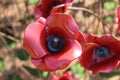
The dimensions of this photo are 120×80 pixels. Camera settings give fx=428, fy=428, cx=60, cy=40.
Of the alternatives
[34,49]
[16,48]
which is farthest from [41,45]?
[16,48]

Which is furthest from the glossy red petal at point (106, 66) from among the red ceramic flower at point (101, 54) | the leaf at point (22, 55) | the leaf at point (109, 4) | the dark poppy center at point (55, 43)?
the leaf at point (109, 4)

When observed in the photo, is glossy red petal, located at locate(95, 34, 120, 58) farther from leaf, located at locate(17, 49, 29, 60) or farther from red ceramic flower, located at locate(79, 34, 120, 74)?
leaf, located at locate(17, 49, 29, 60)

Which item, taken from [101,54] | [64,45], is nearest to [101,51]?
[101,54]

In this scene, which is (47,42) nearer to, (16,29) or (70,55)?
(70,55)

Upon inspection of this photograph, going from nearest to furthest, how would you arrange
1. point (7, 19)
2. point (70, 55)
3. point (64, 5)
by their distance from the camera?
1. point (70, 55)
2. point (64, 5)
3. point (7, 19)

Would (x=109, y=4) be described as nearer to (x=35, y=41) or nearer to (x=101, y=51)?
(x=101, y=51)

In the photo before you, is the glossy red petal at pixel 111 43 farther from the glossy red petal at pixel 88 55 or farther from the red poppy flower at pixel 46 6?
the red poppy flower at pixel 46 6
